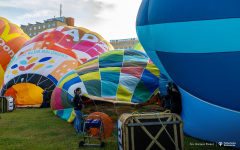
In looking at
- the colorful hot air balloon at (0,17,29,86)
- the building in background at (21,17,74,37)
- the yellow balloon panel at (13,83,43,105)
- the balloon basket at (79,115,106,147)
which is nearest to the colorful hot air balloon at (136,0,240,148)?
the balloon basket at (79,115,106,147)

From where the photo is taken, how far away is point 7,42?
17312 mm

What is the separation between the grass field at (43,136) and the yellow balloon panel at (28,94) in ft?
12.4

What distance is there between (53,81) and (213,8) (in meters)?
9.98

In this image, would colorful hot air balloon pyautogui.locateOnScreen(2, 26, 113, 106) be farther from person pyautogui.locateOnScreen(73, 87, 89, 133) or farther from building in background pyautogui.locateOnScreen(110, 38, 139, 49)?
building in background pyautogui.locateOnScreen(110, 38, 139, 49)

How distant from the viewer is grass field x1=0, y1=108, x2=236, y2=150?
5871 mm

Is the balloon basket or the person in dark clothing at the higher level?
the person in dark clothing

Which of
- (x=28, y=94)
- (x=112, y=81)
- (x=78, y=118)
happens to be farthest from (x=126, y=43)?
(x=78, y=118)

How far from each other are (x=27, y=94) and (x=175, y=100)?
9201 millimetres

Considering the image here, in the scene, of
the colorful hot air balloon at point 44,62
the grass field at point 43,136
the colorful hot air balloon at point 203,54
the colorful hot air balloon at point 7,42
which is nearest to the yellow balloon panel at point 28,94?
the colorful hot air balloon at point 44,62

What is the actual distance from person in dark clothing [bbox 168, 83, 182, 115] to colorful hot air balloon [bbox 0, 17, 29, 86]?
13.9 m

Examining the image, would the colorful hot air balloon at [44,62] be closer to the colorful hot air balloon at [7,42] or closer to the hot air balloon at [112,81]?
the colorful hot air balloon at [7,42]

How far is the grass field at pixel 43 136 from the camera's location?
19.3ft

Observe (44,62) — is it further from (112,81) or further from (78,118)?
(78,118)

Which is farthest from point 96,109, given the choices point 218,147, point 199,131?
point 218,147
